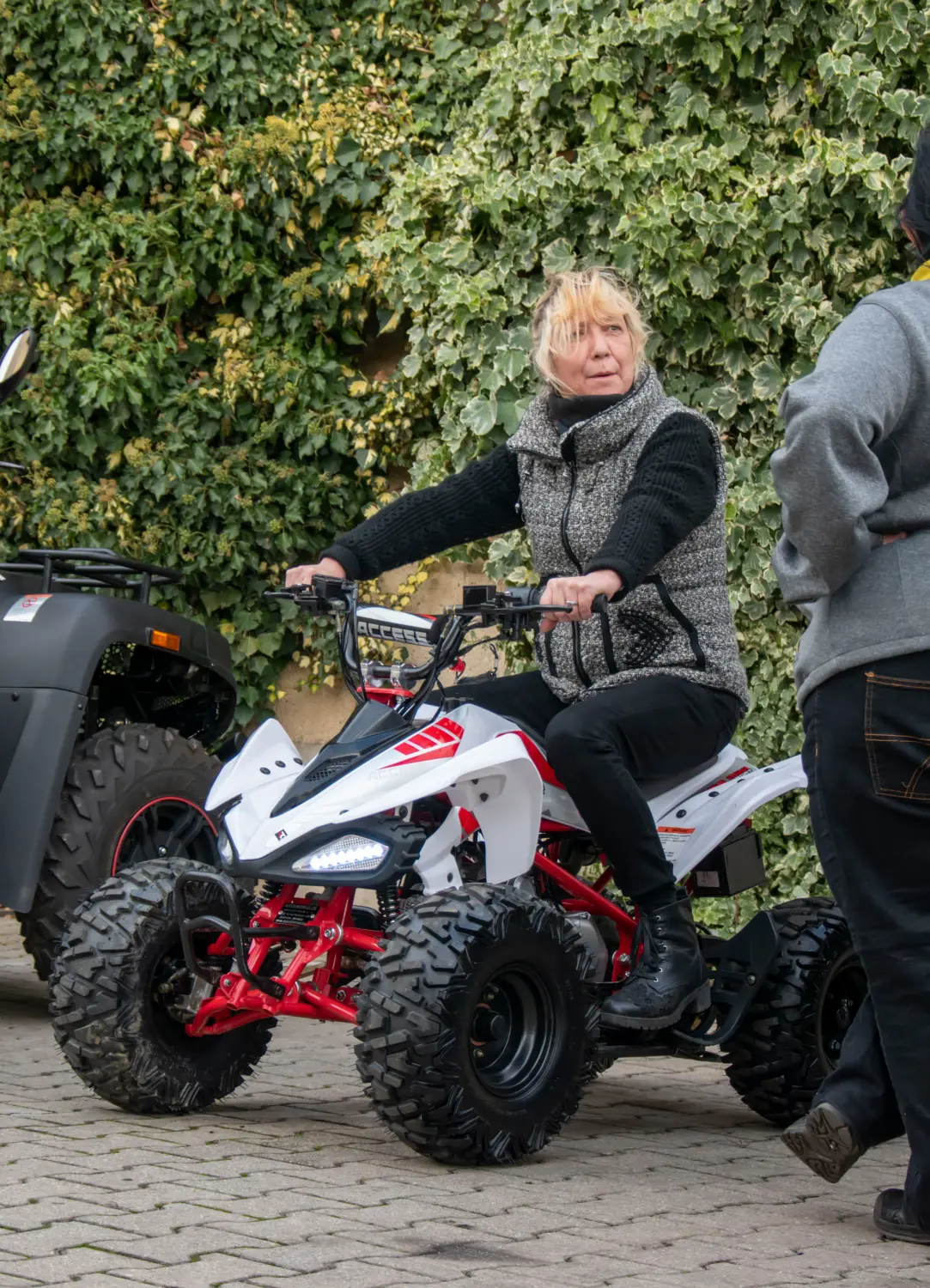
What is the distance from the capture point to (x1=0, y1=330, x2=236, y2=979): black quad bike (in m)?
5.50

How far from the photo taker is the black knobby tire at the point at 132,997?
421 centimetres

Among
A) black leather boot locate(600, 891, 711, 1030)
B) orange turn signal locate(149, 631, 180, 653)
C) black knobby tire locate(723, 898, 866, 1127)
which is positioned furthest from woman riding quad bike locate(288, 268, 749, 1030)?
orange turn signal locate(149, 631, 180, 653)

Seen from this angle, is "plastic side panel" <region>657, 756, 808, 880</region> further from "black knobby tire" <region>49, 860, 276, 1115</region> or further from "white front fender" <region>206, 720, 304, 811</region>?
"black knobby tire" <region>49, 860, 276, 1115</region>

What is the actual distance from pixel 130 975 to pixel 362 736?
75 centimetres

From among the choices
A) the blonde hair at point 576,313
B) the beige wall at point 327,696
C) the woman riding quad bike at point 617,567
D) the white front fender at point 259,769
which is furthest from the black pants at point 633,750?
the beige wall at point 327,696

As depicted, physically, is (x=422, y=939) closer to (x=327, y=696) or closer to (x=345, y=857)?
(x=345, y=857)

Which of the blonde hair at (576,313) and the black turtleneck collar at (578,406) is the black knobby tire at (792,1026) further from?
the blonde hair at (576,313)

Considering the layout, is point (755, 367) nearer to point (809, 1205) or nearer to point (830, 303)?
point (830, 303)

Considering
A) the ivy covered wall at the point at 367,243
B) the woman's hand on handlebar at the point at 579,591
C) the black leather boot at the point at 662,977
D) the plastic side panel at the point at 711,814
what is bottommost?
the black leather boot at the point at 662,977

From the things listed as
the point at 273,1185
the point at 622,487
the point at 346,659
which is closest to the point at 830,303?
the point at 622,487

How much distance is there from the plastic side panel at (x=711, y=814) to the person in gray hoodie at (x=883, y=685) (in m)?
1.14

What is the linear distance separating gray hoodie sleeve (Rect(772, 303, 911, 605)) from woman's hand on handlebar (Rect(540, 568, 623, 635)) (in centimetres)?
79

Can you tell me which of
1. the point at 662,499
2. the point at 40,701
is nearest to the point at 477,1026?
the point at 662,499

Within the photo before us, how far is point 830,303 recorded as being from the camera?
22.6ft
